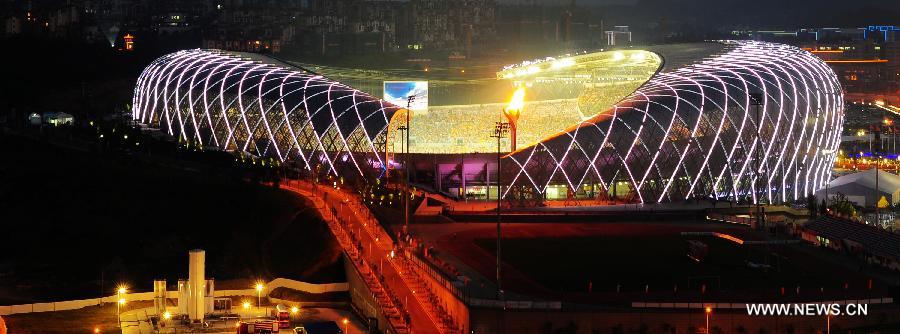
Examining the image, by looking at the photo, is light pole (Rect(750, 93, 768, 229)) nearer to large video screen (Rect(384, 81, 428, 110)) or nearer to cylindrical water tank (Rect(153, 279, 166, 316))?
large video screen (Rect(384, 81, 428, 110))

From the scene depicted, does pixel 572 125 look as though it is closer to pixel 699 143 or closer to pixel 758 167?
pixel 699 143

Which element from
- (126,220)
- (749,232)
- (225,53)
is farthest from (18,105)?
(749,232)

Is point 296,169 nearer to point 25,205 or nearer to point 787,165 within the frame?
point 25,205

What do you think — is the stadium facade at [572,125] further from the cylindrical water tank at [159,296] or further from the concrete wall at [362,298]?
the cylindrical water tank at [159,296]

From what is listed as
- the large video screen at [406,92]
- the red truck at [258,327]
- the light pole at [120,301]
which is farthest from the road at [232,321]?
the large video screen at [406,92]
